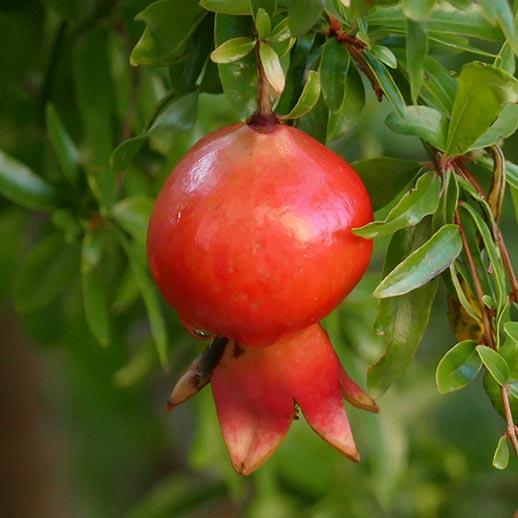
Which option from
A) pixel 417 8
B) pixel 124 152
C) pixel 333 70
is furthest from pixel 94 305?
pixel 417 8

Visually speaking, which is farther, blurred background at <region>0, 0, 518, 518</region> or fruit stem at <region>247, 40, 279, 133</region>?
blurred background at <region>0, 0, 518, 518</region>

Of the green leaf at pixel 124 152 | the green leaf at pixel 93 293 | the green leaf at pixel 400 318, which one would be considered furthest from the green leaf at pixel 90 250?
the green leaf at pixel 400 318

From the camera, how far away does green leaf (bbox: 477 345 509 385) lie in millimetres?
592

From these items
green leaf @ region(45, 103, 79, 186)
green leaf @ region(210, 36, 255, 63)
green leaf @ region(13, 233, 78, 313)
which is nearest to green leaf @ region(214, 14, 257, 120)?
green leaf @ region(210, 36, 255, 63)

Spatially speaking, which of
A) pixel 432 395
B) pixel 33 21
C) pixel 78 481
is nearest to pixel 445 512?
pixel 432 395

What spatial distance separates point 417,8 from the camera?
20.6 inches

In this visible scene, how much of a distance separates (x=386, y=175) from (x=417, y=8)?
15cm

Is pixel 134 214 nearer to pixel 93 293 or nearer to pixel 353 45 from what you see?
pixel 93 293

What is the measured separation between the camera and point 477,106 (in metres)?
0.59

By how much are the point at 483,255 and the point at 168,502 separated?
814 millimetres

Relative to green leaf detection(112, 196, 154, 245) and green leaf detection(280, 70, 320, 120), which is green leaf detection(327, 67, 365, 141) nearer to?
green leaf detection(280, 70, 320, 120)

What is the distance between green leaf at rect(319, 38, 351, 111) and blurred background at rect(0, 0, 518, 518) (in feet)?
0.55

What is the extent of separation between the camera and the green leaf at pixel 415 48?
552 mm

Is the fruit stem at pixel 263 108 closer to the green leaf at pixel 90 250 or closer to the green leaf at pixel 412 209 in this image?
the green leaf at pixel 412 209
